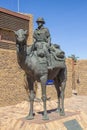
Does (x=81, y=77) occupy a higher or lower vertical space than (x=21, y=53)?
lower

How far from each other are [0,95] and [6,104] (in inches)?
25.3

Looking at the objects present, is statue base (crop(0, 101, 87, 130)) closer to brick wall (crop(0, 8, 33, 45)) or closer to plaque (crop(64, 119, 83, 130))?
plaque (crop(64, 119, 83, 130))

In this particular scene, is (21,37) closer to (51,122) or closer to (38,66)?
(38,66)

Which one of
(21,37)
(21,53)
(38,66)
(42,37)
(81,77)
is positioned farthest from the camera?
(81,77)

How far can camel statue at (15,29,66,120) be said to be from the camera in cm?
755

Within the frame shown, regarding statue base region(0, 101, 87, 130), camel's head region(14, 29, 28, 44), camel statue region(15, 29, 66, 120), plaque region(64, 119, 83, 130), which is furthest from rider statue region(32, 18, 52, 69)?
plaque region(64, 119, 83, 130)

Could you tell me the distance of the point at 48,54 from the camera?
27.6 feet

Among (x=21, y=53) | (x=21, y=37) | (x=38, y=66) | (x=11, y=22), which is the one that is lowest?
(x=38, y=66)

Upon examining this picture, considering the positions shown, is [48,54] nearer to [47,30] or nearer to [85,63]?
[47,30]

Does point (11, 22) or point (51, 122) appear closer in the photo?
point (51, 122)

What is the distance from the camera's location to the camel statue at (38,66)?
Result: 7555mm

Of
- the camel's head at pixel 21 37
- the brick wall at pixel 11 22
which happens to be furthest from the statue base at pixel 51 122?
the brick wall at pixel 11 22

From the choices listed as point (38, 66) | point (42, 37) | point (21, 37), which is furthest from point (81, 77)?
point (21, 37)

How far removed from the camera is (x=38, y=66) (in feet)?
26.4
